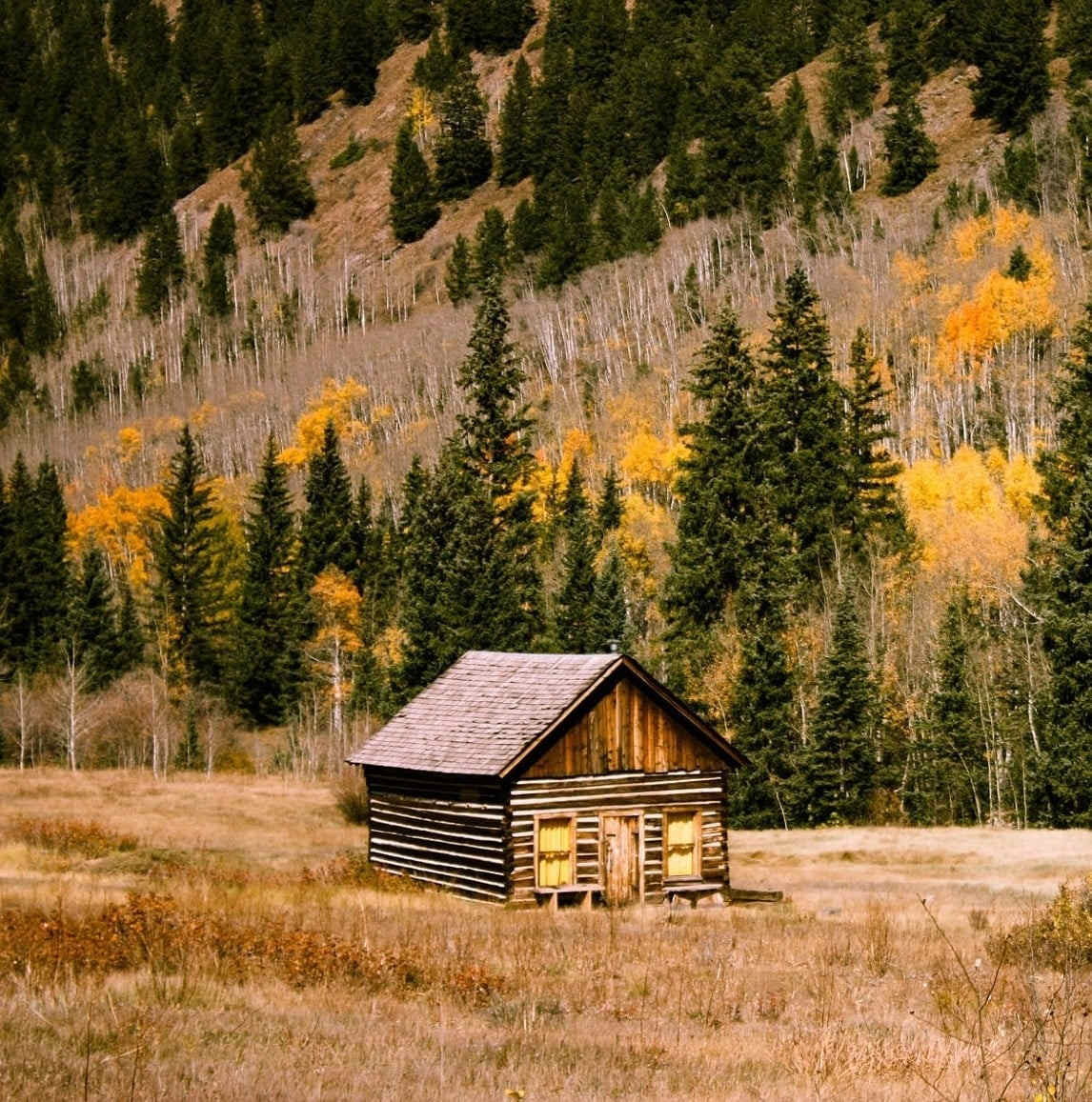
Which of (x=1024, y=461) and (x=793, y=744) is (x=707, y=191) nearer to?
(x=1024, y=461)

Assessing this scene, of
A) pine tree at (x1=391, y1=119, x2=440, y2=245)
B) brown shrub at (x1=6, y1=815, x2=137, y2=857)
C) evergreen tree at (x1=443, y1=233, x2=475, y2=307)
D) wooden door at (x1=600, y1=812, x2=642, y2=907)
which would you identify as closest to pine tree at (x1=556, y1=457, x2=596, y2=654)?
brown shrub at (x1=6, y1=815, x2=137, y2=857)

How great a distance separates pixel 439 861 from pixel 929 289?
77931 millimetres

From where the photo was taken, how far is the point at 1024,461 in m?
70.2

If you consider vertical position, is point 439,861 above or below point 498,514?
below

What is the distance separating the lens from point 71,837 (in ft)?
108

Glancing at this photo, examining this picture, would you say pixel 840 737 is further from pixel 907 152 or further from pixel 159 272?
pixel 159 272

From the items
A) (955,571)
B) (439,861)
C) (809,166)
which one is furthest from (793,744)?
(809,166)

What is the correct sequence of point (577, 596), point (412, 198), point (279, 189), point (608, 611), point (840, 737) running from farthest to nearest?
point (279, 189) < point (412, 198) < point (577, 596) < point (608, 611) < point (840, 737)

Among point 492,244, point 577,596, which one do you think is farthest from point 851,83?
point 577,596

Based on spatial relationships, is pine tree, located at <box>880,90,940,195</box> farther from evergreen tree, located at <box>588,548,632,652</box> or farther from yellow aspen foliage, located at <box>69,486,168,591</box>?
evergreen tree, located at <box>588,548,632,652</box>

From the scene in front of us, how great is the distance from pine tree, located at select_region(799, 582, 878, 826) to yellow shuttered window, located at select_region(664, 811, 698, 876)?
18.9m

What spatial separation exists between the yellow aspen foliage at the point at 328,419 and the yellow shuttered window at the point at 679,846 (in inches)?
3382

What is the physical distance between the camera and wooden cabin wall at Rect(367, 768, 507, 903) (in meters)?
28.5

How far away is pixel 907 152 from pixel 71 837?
4146 inches
